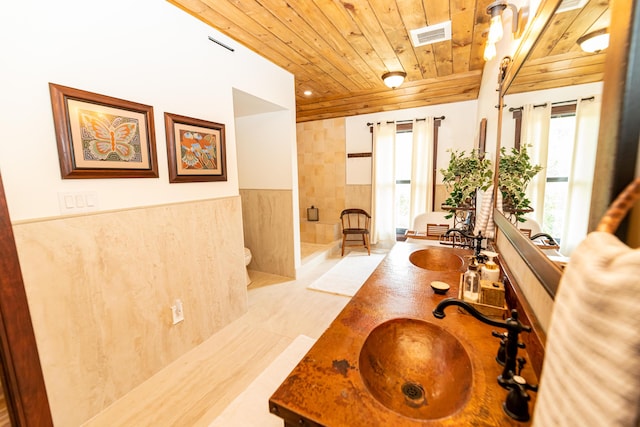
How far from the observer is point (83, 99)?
4.48 feet

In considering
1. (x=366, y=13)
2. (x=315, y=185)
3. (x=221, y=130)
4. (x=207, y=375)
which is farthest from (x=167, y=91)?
(x=315, y=185)

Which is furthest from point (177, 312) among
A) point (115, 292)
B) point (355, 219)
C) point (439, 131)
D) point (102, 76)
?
point (439, 131)

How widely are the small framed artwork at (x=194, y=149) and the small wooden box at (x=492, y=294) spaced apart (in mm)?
1895

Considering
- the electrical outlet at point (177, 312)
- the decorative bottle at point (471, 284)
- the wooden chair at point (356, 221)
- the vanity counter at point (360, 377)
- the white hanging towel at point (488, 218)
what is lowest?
the electrical outlet at point (177, 312)

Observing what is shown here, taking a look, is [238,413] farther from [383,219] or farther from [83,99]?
[383,219]

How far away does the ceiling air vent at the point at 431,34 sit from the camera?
2199mm

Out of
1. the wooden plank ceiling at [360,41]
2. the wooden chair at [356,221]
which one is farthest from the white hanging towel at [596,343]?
the wooden chair at [356,221]

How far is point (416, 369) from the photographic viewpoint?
89 cm

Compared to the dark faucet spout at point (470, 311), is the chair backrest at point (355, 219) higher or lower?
lower

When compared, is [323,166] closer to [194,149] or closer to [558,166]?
[194,149]

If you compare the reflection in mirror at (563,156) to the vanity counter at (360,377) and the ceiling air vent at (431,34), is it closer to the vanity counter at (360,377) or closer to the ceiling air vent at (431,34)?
the vanity counter at (360,377)

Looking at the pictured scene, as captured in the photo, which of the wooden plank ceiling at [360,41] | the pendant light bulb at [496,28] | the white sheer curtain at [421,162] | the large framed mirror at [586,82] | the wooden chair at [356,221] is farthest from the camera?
the wooden chair at [356,221]

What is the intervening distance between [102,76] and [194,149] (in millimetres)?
626

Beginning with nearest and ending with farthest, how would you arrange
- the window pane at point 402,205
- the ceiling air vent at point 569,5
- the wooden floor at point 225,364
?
the ceiling air vent at point 569,5 < the wooden floor at point 225,364 < the window pane at point 402,205
